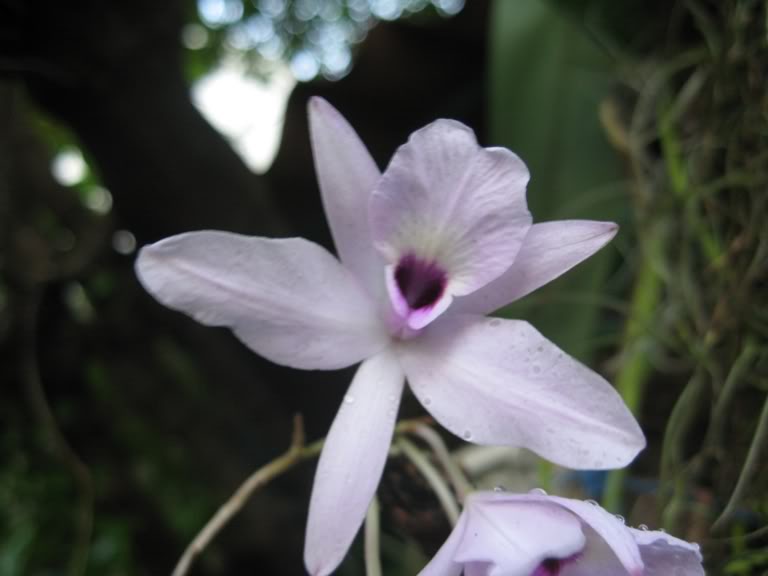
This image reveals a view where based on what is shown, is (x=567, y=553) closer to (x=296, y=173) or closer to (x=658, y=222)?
(x=658, y=222)

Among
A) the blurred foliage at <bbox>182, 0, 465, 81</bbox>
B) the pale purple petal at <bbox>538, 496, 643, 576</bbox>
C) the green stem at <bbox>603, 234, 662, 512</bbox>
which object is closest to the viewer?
the pale purple petal at <bbox>538, 496, 643, 576</bbox>

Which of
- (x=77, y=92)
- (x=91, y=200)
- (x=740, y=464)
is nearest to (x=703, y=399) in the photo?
(x=740, y=464)

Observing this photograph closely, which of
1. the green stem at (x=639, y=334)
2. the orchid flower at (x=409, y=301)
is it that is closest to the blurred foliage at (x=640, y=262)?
the green stem at (x=639, y=334)

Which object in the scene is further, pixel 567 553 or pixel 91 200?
pixel 91 200

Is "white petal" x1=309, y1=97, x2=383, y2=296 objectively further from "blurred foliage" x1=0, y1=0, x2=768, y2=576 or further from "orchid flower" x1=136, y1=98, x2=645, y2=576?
"blurred foliage" x1=0, y1=0, x2=768, y2=576

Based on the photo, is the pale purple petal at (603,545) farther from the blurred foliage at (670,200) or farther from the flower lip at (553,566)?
the blurred foliage at (670,200)

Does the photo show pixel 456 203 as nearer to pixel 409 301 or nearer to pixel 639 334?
pixel 409 301

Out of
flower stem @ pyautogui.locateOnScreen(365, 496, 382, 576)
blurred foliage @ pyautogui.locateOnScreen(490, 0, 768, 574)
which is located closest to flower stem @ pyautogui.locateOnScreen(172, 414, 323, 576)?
flower stem @ pyautogui.locateOnScreen(365, 496, 382, 576)
